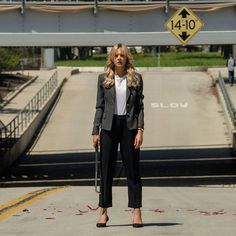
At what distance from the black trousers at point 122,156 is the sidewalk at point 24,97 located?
27478mm

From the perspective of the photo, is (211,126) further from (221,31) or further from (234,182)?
(234,182)

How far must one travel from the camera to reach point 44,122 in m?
39.0

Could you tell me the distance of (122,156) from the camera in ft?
25.6

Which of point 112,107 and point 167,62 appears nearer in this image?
point 112,107

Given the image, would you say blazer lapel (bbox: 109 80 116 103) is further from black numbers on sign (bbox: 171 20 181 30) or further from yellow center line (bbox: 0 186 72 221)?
black numbers on sign (bbox: 171 20 181 30)

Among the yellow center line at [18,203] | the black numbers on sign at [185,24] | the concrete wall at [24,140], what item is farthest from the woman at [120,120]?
the concrete wall at [24,140]

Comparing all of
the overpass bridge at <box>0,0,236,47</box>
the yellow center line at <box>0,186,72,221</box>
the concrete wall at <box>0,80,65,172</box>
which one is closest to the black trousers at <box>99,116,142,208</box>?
the yellow center line at <box>0,186,72,221</box>

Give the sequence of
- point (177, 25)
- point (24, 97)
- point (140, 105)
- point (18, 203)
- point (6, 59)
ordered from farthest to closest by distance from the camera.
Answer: point (6, 59)
point (24, 97)
point (177, 25)
point (18, 203)
point (140, 105)

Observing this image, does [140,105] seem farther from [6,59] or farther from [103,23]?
[6,59]

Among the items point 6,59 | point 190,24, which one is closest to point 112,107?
point 190,24

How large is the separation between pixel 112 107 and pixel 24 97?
131 feet

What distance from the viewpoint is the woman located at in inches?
298

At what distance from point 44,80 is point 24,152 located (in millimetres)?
26115

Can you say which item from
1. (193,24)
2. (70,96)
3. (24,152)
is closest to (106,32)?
(193,24)
